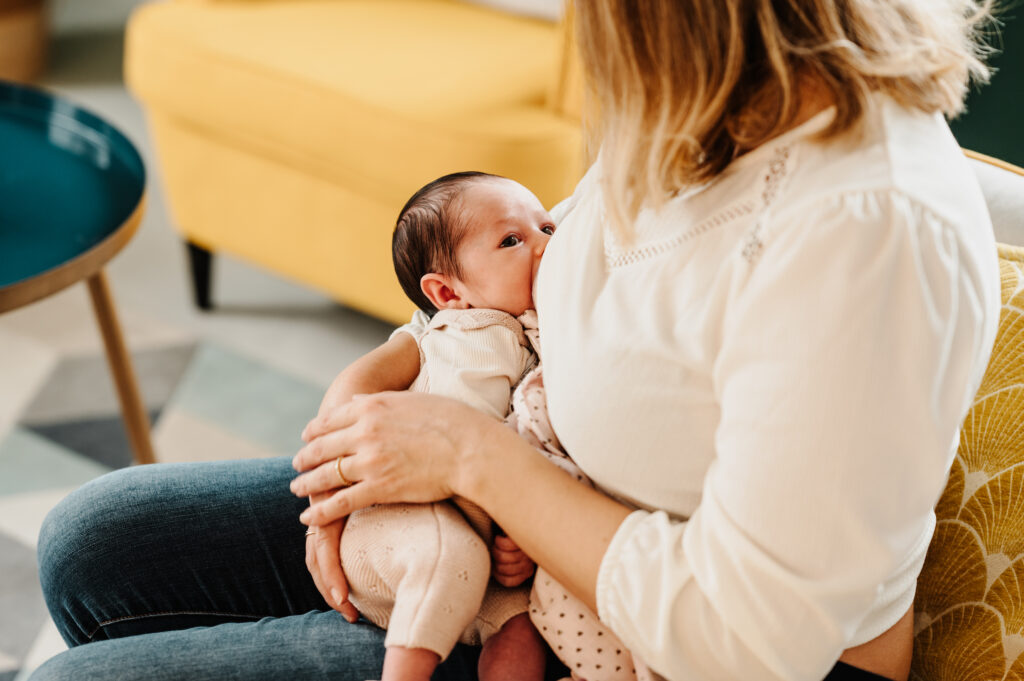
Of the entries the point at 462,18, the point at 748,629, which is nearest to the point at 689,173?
the point at 748,629

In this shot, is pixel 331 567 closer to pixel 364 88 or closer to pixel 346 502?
pixel 346 502

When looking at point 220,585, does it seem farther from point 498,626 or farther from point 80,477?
point 80,477

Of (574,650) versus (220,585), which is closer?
(574,650)

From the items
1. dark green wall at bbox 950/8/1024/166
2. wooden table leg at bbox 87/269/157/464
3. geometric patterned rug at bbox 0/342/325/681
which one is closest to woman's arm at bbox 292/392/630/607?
wooden table leg at bbox 87/269/157/464

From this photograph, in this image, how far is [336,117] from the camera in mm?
1662

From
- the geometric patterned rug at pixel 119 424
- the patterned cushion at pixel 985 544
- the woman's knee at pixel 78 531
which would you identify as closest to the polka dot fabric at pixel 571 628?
the patterned cushion at pixel 985 544

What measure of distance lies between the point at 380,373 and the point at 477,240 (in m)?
0.17

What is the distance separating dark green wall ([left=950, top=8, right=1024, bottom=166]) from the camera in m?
1.41

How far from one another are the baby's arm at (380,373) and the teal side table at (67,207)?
20.7 inches

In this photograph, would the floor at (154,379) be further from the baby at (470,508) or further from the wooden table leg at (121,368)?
the baby at (470,508)

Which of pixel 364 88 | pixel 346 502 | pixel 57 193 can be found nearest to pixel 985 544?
pixel 346 502

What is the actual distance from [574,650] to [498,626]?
0.25 ft

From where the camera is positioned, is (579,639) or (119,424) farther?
(119,424)

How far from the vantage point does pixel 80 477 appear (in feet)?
5.53
